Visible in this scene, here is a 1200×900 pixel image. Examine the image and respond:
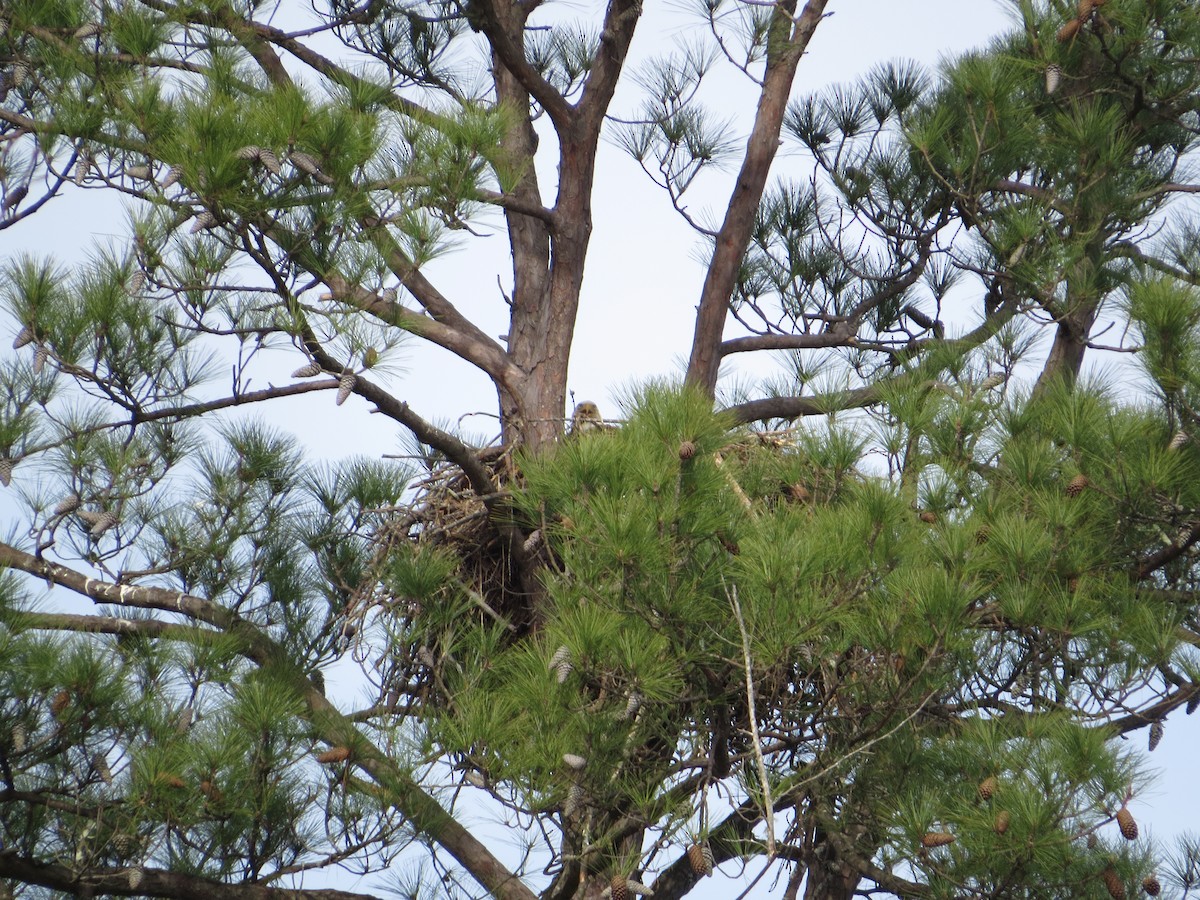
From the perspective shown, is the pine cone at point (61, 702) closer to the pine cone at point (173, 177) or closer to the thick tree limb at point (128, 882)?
the thick tree limb at point (128, 882)

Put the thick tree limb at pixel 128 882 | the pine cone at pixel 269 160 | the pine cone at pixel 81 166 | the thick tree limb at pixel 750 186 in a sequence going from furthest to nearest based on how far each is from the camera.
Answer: the thick tree limb at pixel 750 186, the pine cone at pixel 81 166, the thick tree limb at pixel 128 882, the pine cone at pixel 269 160

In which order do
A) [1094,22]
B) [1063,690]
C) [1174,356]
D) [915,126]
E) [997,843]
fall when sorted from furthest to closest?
1. [915,126]
2. [1094,22]
3. [1063,690]
4. [1174,356]
5. [997,843]

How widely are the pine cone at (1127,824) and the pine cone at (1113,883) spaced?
0.14m

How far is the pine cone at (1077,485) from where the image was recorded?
9.23 feet

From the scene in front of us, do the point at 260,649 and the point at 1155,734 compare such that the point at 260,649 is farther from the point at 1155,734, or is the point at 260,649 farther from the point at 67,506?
the point at 1155,734

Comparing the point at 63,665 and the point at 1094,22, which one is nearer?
the point at 63,665

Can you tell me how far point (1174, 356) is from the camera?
270 centimetres

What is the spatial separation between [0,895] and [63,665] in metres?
0.43

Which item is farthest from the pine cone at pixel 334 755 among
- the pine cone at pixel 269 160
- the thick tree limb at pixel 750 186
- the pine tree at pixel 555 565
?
the thick tree limb at pixel 750 186

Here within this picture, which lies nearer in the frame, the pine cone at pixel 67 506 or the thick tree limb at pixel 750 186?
the pine cone at pixel 67 506

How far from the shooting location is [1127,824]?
2.39 m

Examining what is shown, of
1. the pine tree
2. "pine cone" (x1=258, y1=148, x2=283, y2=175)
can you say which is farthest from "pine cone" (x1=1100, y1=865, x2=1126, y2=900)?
"pine cone" (x1=258, y1=148, x2=283, y2=175)

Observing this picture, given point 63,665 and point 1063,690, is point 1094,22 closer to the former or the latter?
point 1063,690

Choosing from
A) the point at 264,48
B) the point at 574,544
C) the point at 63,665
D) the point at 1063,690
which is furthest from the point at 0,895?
the point at 264,48
